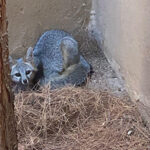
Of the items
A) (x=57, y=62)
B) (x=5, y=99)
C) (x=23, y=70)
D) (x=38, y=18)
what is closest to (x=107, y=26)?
(x=57, y=62)

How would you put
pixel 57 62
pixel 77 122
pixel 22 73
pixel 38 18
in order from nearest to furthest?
pixel 77 122 < pixel 22 73 < pixel 57 62 < pixel 38 18

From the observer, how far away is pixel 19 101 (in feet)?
12.3

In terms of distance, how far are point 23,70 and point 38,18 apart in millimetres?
825

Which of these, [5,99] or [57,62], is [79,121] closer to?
[57,62]

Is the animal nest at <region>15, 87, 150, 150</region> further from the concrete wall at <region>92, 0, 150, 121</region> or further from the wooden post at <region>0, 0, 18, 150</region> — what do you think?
the wooden post at <region>0, 0, 18, 150</region>

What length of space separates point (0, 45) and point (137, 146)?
4.80ft

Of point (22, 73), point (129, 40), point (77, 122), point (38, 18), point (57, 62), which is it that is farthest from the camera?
point (38, 18)

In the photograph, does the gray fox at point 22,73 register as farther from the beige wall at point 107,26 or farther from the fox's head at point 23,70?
the beige wall at point 107,26

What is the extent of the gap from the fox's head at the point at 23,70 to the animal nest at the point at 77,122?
441 mm

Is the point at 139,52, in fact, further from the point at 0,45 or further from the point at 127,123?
the point at 0,45

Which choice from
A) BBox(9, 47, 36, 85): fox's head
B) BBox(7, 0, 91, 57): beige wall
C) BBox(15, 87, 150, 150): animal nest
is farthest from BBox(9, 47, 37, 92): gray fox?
BBox(7, 0, 91, 57): beige wall

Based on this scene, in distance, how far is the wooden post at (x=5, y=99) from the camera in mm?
2227

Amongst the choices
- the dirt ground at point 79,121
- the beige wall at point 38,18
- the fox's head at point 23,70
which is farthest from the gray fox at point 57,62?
the dirt ground at point 79,121

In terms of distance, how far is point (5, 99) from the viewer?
90.4 inches
